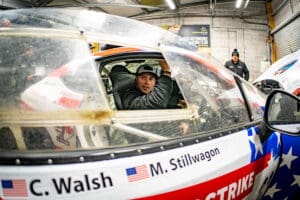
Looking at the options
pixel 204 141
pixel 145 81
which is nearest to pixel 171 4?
pixel 145 81

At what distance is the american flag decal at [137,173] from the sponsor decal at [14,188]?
0.35 m

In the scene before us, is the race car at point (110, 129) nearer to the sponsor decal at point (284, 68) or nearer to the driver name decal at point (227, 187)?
the driver name decal at point (227, 187)

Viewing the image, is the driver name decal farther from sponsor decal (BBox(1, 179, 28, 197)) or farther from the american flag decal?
sponsor decal (BBox(1, 179, 28, 197))

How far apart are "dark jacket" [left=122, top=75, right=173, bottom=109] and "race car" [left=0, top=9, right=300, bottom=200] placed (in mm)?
85

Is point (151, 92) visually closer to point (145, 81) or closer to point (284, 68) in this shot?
point (145, 81)

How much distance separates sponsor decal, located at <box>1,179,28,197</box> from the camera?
3.43 feet

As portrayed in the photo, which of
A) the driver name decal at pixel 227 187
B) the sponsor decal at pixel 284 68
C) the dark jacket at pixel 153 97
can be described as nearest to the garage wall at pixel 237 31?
the sponsor decal at pixel 284 68

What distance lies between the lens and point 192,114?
1.61 m

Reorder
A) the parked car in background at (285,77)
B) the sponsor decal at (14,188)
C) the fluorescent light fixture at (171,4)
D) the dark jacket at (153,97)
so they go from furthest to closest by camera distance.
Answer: the fluorescent light fixture at (171,4) < the parked car in background at (285,77) < the dark jacket at (153,97) < the sponsor decal at (14,188)

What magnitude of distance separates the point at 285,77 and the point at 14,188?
4879 millimetres

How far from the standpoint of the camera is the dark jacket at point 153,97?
1770 millimetres

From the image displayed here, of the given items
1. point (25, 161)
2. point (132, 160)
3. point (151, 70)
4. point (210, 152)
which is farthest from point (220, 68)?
point (25, 161)

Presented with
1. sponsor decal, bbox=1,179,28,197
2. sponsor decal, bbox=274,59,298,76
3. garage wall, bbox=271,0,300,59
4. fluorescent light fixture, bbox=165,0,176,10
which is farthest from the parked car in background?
fluorescent light fixture, bbox=165,0,176,10

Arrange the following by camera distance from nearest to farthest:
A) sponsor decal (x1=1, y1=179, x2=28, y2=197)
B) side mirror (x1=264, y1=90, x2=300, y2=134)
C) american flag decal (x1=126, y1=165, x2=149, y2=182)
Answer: sponsor decal (x1=1, y1=179, x2=28, y2=197), american flag decal (x1=126, y1=165, x2=149, y2=182), side mirror (x1=264, y1=90, x2=300, y2=134)
